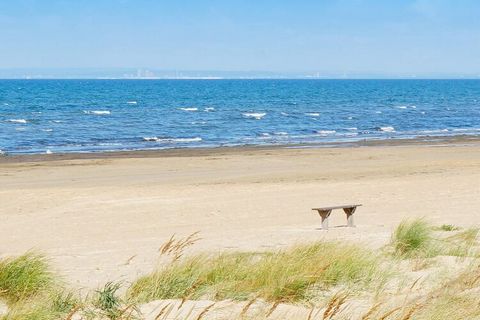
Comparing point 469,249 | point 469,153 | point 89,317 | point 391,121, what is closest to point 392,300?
point 89,317

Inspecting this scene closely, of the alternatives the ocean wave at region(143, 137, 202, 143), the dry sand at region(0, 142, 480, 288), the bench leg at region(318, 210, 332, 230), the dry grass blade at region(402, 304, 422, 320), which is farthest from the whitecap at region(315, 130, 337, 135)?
the dry grass blade at region(402, 304, 422, 320)

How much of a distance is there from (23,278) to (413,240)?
4.59 m

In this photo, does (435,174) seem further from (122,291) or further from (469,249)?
(122,291)

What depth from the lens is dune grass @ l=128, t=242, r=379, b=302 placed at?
22.7 feet

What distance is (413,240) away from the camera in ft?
32.0

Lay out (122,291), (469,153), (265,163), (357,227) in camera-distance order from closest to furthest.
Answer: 1. (122,291)
2. (357,227)
3. (265,163)
4. (469,153)

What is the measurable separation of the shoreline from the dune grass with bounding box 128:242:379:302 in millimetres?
22524

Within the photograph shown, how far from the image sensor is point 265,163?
2812 cm

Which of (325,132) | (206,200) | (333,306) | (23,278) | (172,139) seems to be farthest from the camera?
(325,132)

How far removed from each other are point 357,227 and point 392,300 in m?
6.91

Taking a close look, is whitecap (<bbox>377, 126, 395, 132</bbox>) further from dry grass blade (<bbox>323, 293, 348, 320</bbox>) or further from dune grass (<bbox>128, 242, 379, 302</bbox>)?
dry grass blade (<bbox>323, 293, 348, 320</bbox>)

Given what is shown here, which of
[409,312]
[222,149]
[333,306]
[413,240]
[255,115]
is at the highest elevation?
[409,312]

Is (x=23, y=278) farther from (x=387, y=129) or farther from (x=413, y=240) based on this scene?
(x=387, y=129)

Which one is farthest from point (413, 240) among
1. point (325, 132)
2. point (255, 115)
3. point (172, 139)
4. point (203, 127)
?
point (255, 115)
